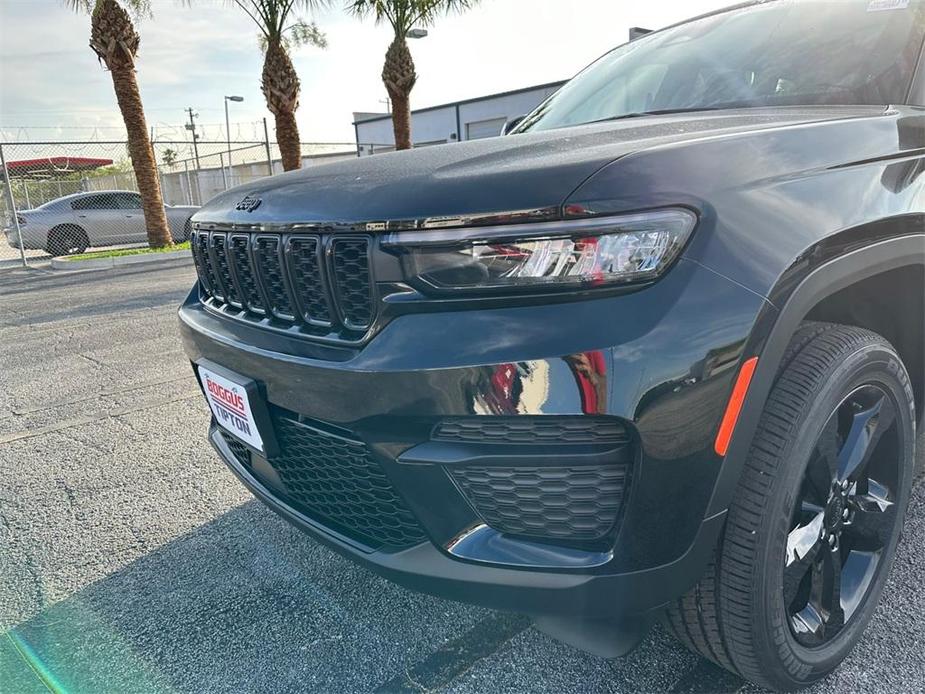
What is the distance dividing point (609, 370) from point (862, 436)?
0.96 m

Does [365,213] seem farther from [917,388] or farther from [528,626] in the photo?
[917,388]

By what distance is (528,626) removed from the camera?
6.37 ft

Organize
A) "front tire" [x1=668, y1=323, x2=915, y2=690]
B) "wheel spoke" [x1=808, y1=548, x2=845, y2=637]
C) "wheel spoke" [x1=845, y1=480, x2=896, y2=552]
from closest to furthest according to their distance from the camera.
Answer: "front tire" [x1=668, y1=323, x2=915, y2=690] < "wheel spoke" [x1=808, y1=548, x2=845, y2=637] < "wheel spoke" [x1=845, y1=480, x2=896, y2=552]

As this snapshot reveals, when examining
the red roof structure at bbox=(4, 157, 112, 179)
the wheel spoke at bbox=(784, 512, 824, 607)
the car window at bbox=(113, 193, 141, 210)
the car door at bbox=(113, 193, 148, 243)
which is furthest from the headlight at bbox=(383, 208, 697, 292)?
the red roof structure at bbox=(4, 157, 112, 179)

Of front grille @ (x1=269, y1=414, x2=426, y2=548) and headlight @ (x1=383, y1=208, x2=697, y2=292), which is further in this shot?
front grille @ (x1=269, y1=414, x2=426, y2=548)

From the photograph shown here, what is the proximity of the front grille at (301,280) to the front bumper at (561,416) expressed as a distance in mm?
107

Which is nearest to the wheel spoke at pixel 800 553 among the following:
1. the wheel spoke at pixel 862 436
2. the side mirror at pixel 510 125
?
the wheel spoke at pixel 862 436

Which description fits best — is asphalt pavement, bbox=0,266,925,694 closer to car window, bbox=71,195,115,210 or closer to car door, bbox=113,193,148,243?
car window, bbox=71,195,115,210

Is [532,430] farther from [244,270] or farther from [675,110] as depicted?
[675,110]

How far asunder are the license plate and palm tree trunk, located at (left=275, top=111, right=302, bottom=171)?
13.3 m

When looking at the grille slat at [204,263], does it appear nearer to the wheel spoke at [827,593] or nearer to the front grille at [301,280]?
the front grille at [301,280]

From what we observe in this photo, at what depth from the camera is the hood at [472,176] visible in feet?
4.18

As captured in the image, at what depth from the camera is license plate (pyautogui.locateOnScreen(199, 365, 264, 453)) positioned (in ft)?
5.60

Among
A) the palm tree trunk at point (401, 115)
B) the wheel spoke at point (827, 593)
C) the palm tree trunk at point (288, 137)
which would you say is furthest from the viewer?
the palm tree trunk at point (401, 115)
